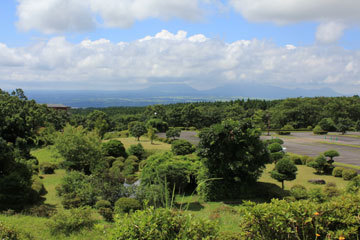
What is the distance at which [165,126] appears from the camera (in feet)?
194

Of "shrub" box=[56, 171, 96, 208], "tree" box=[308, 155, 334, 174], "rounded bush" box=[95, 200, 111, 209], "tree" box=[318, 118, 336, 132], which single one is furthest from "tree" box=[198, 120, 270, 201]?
"tree" box=[318, 118, 336, 132]

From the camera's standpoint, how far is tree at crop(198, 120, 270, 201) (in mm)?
14242

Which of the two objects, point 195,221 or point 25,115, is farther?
point 25,115

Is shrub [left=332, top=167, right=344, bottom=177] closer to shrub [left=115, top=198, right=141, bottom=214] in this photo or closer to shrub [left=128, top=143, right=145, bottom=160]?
shrub [left=115, top=198, right=141, bottom=214]

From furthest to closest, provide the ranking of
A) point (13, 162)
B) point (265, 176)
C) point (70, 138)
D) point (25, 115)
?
point (25, 115)
point (70, 138)
point (265, 176)
point (13, 162)

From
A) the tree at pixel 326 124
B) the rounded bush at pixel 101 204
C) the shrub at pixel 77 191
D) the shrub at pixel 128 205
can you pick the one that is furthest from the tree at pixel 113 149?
the tree at pixel 326 124

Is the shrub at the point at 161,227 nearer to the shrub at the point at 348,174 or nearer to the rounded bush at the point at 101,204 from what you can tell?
the rounded bush at the point at 101,204

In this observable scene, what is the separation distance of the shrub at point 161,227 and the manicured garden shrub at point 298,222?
94 centimetres

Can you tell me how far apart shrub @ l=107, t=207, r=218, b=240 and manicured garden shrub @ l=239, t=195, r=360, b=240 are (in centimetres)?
94

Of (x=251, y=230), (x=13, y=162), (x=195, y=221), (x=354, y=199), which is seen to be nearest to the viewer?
(x=195, y=221)

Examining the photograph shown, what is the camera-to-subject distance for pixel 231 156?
14453 millimetres

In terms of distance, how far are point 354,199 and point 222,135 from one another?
9.35 metres

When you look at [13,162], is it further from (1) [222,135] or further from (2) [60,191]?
(1) [222,135]


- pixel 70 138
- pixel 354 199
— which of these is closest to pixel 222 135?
pixel 354 199
